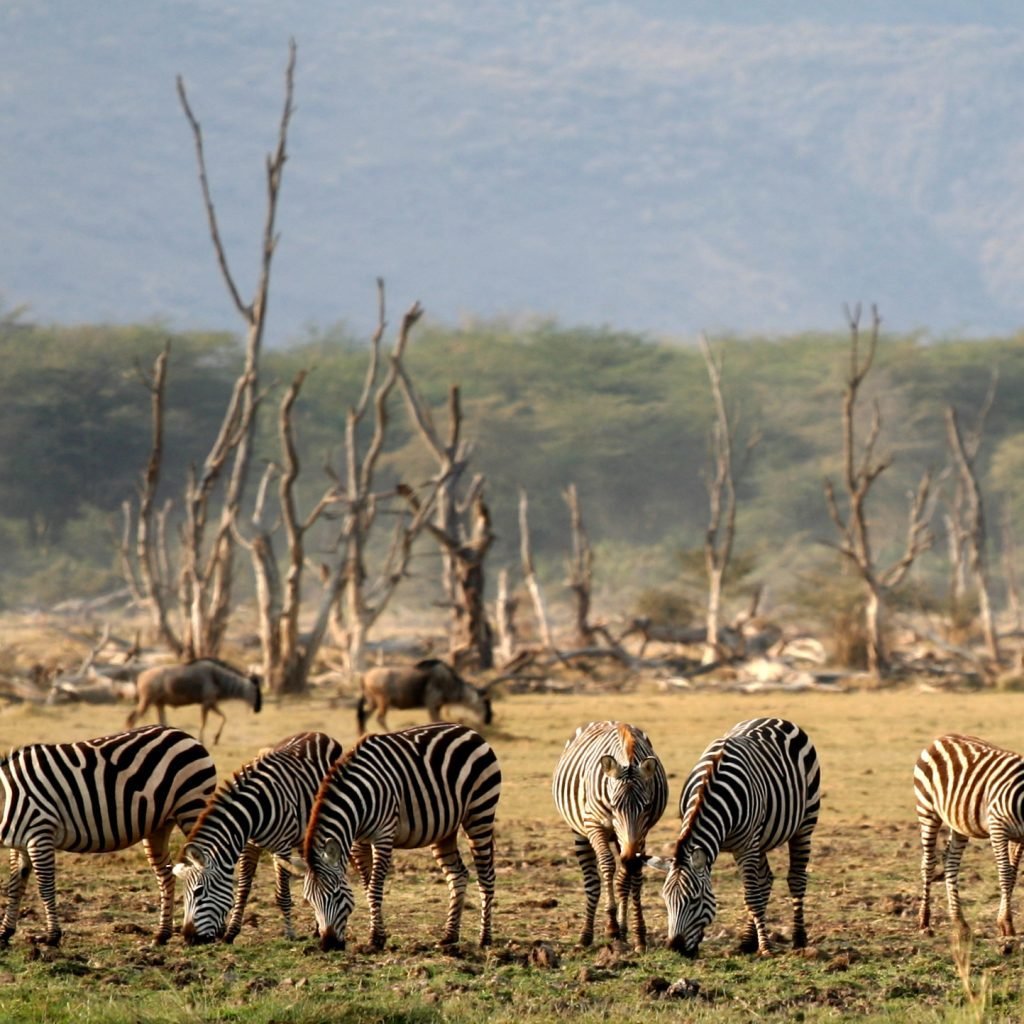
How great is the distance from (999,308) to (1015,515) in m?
142

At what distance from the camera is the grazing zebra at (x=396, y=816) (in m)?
8.75

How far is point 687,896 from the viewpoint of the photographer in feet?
28.0

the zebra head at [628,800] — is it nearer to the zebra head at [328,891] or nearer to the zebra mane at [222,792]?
the zebra head at [328,891]

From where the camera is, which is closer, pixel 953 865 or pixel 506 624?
pixel 953 865

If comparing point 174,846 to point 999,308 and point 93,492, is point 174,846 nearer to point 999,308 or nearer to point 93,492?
point 93,492

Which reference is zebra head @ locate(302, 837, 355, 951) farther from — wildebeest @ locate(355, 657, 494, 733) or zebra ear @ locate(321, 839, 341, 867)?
wildebeest @ locate(355, 657, 494, 733)

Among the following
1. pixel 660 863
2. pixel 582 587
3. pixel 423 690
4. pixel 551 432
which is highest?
pixel 551 432

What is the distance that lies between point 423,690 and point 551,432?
41251 millimetres

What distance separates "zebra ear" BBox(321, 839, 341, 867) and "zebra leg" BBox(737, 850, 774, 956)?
1.96 meters

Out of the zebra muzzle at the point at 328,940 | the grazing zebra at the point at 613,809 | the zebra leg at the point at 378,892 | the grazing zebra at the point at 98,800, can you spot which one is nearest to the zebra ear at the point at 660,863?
the grazing zebra at the point at 613,809

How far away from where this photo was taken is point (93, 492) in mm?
55812

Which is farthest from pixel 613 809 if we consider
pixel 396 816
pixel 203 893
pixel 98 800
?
pixel 98 800

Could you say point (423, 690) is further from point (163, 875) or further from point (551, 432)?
point (551, 432)

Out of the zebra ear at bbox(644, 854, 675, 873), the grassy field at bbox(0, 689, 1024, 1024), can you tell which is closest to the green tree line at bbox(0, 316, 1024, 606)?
the grassy field at bbox(0, 689, 1024, 1024)
